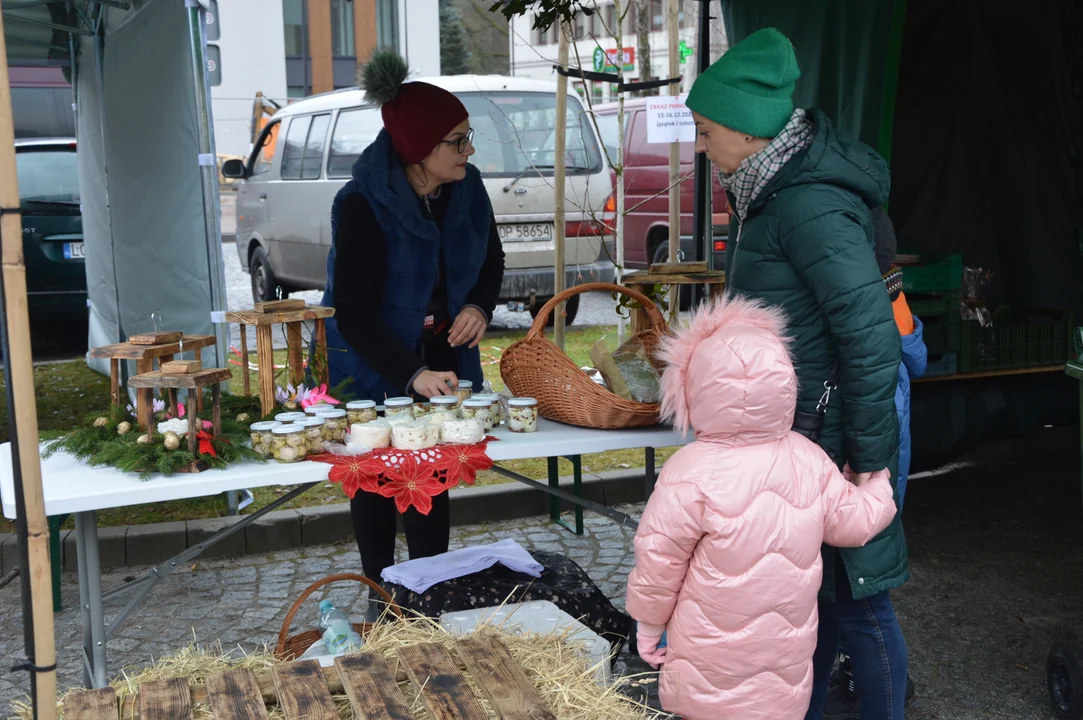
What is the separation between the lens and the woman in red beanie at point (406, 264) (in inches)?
115

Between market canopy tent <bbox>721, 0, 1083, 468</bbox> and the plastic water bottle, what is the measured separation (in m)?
2.81

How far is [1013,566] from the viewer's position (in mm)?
4164

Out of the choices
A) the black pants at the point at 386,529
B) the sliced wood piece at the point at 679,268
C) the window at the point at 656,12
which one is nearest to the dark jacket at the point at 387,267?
the black pants at the point at 386,529

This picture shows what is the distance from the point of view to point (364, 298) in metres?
2.94

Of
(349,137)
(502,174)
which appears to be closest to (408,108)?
(502,174)

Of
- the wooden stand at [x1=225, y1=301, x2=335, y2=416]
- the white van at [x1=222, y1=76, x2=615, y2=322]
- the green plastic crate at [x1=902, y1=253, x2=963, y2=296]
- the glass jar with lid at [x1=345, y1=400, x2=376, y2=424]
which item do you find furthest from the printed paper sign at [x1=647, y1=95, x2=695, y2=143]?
the glass jar with lid at [x1=345, y1=400, x2=376, y2=424]

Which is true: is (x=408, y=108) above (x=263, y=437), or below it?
above

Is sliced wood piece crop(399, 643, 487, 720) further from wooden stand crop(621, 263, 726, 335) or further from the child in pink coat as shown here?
wooden stand crop(621, 263, 726, 335)

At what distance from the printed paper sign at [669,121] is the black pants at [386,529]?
11.3 feet

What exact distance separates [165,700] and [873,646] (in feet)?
5.00

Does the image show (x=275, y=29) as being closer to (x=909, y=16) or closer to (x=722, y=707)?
(x=909, y=16)

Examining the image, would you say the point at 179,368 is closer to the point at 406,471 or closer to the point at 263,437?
the point at 263,437

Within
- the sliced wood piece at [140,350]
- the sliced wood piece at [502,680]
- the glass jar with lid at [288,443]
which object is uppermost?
the sliced wood piece at [140,350]

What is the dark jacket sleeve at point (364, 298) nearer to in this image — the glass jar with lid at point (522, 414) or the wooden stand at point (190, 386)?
the glass jar with lid at point (522, 414)
